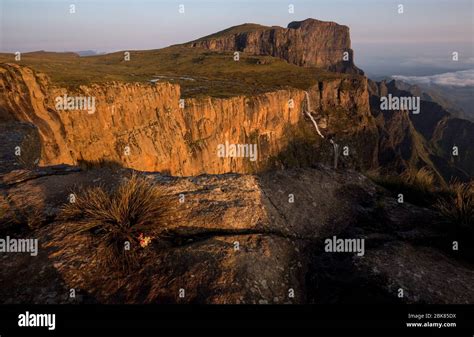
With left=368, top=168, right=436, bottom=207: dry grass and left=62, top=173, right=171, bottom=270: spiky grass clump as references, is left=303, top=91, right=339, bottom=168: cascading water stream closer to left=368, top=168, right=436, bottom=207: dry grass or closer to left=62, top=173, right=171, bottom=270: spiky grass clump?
left=368, top=168, right=436, bottom=207: dry grass

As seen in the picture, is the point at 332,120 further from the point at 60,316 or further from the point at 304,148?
the point at 60,316

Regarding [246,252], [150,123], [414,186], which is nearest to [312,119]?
[150,123]

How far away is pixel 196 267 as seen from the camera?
15.6 ft

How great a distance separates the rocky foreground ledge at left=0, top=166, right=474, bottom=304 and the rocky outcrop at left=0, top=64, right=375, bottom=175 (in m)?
10.3

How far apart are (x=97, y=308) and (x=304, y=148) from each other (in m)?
114

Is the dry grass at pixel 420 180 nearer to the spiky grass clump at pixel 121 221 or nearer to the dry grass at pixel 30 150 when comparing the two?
the spiky grass clump at pixel 121 221

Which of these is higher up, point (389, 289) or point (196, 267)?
point (196, 267)

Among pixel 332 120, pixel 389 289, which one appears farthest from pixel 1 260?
pixel 332 120

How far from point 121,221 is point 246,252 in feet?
7.24

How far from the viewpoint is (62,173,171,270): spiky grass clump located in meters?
4.80

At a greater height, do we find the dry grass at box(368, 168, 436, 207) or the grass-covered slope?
the grass-covered slope

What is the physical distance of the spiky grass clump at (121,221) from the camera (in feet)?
15.8

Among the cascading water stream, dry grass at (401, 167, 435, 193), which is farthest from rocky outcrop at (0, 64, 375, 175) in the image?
dry grass at (401, 167, 435, 193)

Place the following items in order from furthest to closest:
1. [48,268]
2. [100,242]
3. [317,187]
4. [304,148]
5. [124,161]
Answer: [304,148] → [124,161] → [317,187] → [100,242] → [48,268]
